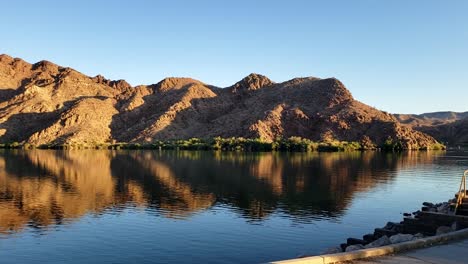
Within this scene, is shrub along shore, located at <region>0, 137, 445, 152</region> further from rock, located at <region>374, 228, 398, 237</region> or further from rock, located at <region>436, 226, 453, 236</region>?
rock, located at <region>436, 226, 453, 236</region>

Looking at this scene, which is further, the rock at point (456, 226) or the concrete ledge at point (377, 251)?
the rock at point (456, 226)

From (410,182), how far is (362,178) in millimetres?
6507

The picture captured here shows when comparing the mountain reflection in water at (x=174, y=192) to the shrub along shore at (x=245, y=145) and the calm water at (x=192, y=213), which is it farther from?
the shrub along shore at (x=245, y=145)

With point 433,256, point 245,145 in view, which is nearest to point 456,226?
point 433,256

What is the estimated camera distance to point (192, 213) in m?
37.7

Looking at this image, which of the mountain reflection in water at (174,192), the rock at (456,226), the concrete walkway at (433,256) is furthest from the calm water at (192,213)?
the concrete walkway at (433,256)

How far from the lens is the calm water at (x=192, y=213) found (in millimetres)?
25859

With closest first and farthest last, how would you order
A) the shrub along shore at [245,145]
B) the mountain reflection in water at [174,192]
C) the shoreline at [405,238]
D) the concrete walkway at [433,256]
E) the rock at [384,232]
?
the shoreline at [405,238] < the concrete walkway at [433,256] < the rock at [384,232] < the mountain reflection in water at [174,192] < the shrub along shore at [245,145]

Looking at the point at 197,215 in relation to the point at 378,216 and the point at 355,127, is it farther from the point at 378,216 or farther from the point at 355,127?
the point at 355,127

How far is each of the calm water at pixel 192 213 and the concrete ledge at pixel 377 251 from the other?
8212 millimetres

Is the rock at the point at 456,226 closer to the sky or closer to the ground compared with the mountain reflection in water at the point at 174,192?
closer to the sky

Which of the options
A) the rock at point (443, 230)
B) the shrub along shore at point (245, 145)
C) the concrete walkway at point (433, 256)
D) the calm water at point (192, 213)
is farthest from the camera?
the shrub along shore at point (245, 145)

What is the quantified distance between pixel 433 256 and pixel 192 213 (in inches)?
944

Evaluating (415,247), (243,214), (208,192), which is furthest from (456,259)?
(208,192)
